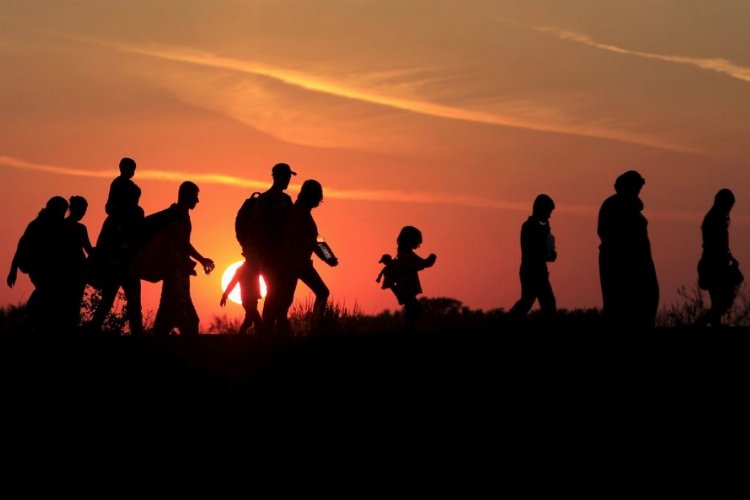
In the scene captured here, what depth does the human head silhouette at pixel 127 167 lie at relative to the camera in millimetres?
17078

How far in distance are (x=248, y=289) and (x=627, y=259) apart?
4.28 m

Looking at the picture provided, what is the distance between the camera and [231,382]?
13922mm

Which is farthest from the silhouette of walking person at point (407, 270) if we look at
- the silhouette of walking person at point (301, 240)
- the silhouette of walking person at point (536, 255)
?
the silhouette of walking person at point (301, 240)

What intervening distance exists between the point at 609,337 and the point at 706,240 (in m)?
3.95

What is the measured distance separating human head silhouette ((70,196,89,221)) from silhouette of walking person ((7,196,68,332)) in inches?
3.4

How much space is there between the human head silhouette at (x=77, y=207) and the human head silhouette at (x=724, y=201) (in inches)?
295

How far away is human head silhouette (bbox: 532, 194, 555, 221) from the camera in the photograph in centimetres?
1781

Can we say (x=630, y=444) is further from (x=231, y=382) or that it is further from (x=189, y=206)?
(x=189, y=206)

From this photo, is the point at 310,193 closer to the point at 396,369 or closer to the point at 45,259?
the point at 396,369

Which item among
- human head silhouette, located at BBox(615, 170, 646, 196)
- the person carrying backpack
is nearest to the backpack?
the person carrying backpack

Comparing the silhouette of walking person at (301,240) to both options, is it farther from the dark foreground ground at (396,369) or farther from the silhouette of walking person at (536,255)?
the silhouette of walking person at (536,255)

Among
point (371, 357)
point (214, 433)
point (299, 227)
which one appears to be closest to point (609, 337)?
point (371, 357)

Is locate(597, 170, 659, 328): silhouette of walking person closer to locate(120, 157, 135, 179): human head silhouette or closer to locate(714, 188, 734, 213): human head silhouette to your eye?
locate(714, 188, 734, 213): human head silhouette

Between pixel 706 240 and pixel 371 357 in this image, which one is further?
pixel 706 240
